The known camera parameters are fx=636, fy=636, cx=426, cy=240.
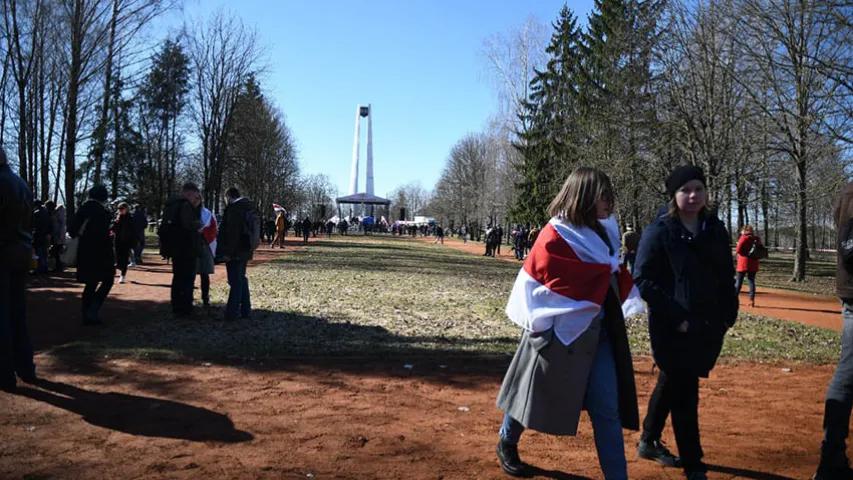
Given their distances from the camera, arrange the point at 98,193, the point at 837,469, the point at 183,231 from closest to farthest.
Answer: the point at 837,469, the point at 98,193, the point at 183,231

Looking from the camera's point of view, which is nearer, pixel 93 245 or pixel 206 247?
pixel 93 245

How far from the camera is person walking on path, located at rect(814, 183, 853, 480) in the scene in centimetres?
382

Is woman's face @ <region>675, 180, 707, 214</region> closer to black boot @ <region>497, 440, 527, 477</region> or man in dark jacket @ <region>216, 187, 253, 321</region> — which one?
black boot @ <region>497, 440, 527, 477</region>

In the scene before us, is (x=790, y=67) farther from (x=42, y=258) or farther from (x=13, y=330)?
(x=42, y=258)

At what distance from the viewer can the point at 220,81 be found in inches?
1462

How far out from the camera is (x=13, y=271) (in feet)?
18.0

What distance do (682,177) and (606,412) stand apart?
4.73 feet

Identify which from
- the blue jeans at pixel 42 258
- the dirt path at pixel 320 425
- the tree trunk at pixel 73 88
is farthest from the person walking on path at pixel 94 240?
the tree trunk at pixel 73 88

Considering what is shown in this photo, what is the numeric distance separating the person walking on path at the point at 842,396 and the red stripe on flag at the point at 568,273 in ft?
5.47

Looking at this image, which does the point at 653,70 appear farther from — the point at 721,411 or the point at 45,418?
the point at 45,418

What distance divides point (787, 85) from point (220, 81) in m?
29.9

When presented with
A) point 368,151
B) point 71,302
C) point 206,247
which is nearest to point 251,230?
point 206,247

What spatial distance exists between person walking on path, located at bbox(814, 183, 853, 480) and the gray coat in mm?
1400

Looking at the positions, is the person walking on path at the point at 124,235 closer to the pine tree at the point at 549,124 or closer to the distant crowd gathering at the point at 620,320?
the distant crowd gathering at the point at 620,320
